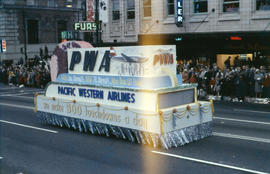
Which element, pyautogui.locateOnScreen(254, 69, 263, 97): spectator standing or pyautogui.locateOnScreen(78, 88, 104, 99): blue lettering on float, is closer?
pyautogui.locateOnScreen(78, 88, 104, 99): blue lettering on float

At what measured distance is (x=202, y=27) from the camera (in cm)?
2736

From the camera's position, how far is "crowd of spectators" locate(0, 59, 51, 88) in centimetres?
3106

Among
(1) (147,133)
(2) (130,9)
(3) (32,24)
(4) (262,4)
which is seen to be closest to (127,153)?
(1) (147,133)

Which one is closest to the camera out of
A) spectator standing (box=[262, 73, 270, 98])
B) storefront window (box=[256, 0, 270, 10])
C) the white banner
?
the white banner

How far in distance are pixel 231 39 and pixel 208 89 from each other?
5425 millimetres

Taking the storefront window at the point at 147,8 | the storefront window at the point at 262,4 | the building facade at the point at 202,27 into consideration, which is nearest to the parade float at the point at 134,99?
the building facade at the point at 202,27

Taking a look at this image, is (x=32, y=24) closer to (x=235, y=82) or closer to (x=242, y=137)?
(x=235, y=82)

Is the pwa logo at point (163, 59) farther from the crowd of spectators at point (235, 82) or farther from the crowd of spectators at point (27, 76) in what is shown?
the crowd of spectators at point (27, 76)

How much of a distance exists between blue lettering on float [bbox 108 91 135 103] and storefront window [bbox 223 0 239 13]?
17.0m

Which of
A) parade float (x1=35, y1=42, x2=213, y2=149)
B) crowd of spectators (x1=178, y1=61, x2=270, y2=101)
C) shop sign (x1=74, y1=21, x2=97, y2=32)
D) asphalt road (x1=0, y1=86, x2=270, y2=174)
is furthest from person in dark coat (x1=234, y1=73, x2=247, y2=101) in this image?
shop sign (x1=74, y1=21, x2=97, y2=32)

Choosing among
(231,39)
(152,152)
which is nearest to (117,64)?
(152,152)

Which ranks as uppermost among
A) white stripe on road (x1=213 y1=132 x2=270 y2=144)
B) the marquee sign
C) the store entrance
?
the marquee sign

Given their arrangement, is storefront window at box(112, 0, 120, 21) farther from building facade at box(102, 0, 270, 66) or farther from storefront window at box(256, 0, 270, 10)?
storefront window at box(256, 0, 270, 10)

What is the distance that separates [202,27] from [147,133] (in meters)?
18.2
